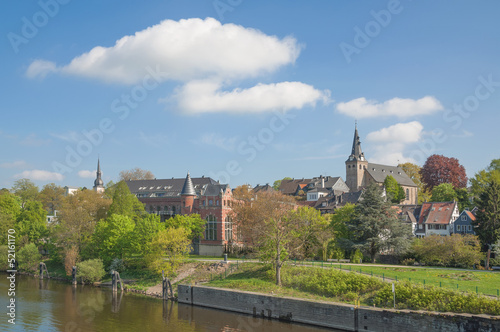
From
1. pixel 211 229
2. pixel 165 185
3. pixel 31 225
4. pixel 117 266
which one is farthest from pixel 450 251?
pixel 31 225

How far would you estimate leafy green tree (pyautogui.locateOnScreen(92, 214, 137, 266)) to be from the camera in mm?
55941

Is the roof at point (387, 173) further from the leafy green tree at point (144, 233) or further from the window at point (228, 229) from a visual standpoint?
the leafy green tree at point (144, 233)

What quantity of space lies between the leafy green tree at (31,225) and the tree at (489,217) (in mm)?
63375

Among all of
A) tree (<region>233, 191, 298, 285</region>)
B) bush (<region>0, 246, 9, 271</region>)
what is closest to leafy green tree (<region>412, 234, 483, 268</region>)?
tree (<region>233, 191, 298, 285</region>)

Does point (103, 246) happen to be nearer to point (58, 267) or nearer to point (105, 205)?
point (58, 267)

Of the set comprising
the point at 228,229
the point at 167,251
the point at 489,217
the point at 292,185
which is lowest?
the point at 167,251

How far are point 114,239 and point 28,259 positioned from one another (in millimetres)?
15163

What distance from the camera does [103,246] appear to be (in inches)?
2247

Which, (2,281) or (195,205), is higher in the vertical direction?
(195,205)

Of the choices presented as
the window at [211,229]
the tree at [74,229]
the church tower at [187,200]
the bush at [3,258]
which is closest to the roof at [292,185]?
the church tower at [187,200]

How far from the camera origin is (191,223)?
202 ft

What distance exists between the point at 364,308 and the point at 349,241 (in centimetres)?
2092

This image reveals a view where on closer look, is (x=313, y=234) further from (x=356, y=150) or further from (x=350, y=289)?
(x=356, y=150)

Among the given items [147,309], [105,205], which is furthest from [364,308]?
[105,205]
